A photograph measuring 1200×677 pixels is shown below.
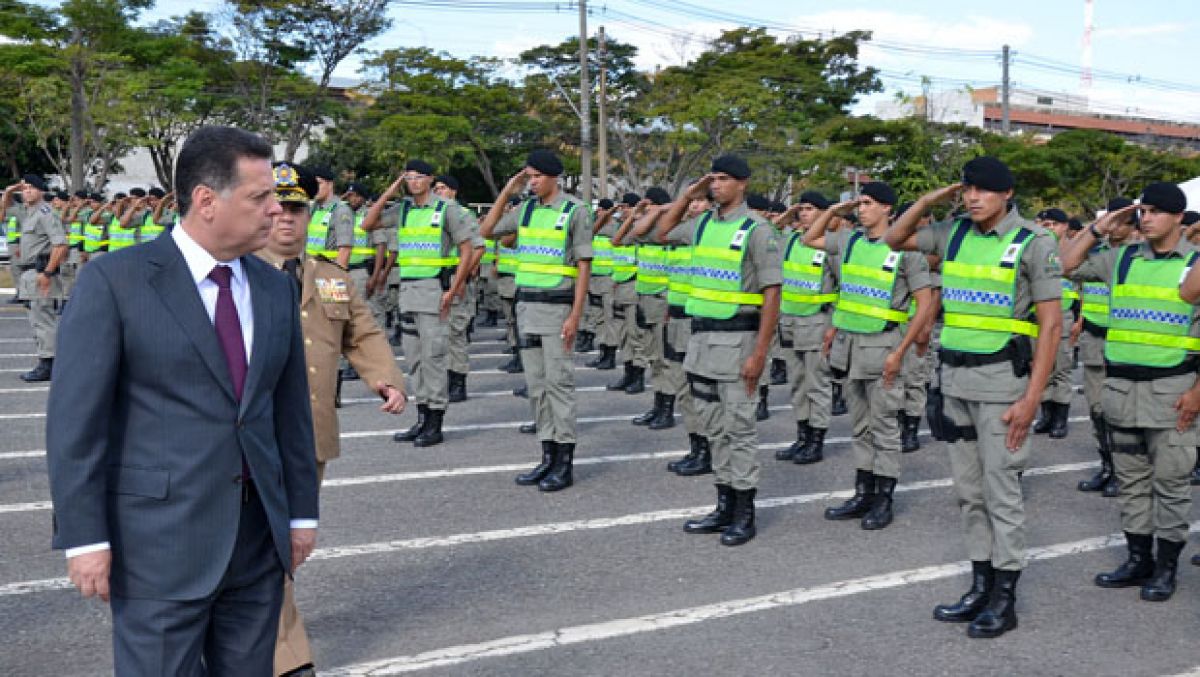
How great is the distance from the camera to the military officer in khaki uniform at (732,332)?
6707 millimetres

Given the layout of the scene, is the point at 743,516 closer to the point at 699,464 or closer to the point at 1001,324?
the point at 699,464

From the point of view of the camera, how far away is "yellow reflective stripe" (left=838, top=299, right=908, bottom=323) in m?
7.65

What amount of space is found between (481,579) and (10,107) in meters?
35.7

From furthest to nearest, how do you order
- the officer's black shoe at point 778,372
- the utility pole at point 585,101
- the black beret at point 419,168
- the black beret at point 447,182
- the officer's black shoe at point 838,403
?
the utility pole at point 585,101, the officer's black shoe at point 778,372, the black beret at point 447,182, the officer's black shoe at point 838,403, the black beret at point 419,168

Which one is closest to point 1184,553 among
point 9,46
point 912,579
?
point 912,579

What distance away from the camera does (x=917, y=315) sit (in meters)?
7.39

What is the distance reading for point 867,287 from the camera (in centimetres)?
769

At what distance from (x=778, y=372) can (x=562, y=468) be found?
6.36m

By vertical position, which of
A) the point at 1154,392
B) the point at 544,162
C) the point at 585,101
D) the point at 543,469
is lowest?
the point at 543,469

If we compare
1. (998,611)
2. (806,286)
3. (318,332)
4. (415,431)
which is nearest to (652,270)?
(806,286)

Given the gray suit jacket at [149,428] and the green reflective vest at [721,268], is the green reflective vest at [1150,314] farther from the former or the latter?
the gray suit jacket at [149,428]

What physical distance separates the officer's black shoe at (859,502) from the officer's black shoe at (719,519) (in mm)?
827


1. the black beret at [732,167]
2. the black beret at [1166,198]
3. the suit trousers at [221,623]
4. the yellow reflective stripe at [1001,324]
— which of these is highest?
the black beret at [732,167]

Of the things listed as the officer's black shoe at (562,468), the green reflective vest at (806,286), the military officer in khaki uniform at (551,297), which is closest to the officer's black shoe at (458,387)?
the military officer in khaki uniform at (551,297)
